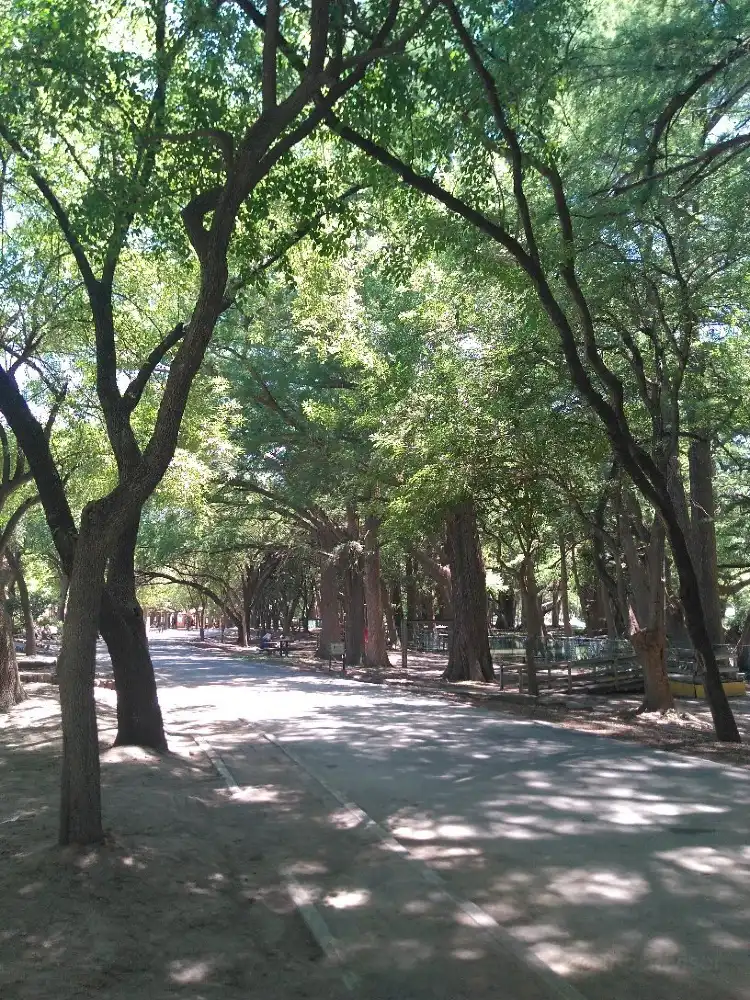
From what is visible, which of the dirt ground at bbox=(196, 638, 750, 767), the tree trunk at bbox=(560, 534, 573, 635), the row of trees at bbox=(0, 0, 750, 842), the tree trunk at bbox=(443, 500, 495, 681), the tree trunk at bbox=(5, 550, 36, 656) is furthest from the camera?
the tree trunk at bbox=(5, 550, 36, 656)

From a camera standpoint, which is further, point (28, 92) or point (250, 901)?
point (28, 92)

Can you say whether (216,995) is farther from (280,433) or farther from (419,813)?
(280,433)

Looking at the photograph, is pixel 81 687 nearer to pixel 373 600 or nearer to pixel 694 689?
pixel 694 689

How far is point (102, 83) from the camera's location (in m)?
8.18

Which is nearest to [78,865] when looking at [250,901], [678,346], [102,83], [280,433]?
[250,901]

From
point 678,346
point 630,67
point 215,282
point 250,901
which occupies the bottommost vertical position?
point 250,901

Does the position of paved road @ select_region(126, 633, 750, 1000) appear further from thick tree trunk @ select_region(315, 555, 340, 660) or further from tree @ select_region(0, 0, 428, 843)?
thick tree trunk @ select_region(315, 555, 340, 660)

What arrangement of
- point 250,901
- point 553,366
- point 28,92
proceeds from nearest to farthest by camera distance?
point 250,901 → point 28,92 → point 553,366

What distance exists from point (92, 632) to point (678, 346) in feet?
33.7

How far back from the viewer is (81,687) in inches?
237

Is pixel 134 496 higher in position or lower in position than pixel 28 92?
lower

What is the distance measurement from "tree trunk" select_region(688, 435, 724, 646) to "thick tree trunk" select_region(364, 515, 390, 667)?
32.9 feet

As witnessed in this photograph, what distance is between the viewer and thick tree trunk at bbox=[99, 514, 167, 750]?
9758 millimetres

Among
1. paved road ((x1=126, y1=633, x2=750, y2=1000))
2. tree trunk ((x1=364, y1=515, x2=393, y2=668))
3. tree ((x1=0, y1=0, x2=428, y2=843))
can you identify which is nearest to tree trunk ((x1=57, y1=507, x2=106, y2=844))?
tree ((x1=0, y1=0, x2=428, y2=843))
